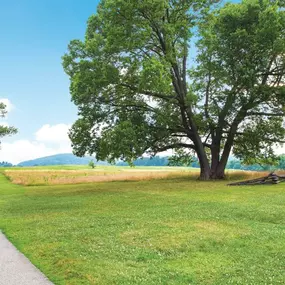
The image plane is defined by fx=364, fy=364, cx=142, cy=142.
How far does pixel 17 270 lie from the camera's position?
30.3ft

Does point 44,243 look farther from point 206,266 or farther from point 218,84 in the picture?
point 218,84

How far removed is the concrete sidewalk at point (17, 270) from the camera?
8344mm

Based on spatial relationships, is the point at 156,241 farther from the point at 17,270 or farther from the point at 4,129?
the point at 4,129

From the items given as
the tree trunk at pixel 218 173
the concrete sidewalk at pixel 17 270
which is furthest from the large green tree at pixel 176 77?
the concrete sidewalk at pixel 17 270

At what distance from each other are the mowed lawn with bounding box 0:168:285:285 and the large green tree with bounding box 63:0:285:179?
13400 millimetres

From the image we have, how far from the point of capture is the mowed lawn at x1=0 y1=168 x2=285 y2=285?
8.59 meters

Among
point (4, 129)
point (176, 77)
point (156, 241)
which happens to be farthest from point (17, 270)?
point (4, 129)

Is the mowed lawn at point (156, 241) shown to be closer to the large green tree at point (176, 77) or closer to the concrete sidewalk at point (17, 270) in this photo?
the concrete sidewalk at point (17, 270)

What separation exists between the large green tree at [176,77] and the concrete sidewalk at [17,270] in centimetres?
1948

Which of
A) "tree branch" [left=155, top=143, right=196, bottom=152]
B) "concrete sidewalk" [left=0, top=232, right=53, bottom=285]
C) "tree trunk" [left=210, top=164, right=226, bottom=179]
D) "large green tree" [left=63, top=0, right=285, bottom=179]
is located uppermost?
"large green tree" [left=63, top=0, right=285, bottom=179]

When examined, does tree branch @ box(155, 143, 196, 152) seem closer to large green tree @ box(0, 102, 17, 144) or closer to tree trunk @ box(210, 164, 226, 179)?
tree trunk @ box(210, 164, 226, 179)

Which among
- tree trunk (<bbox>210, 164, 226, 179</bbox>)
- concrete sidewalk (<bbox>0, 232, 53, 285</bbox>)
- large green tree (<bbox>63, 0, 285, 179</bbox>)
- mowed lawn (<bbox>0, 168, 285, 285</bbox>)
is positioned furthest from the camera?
tree trunk (<bbox>210, 164, 226, 179</bbox>)

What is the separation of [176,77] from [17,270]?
30.4 metres

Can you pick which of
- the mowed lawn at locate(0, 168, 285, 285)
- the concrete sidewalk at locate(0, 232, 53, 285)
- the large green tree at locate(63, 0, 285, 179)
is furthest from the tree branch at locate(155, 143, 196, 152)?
the concrete sidewalk at locate(0, 232, 53, 285)
